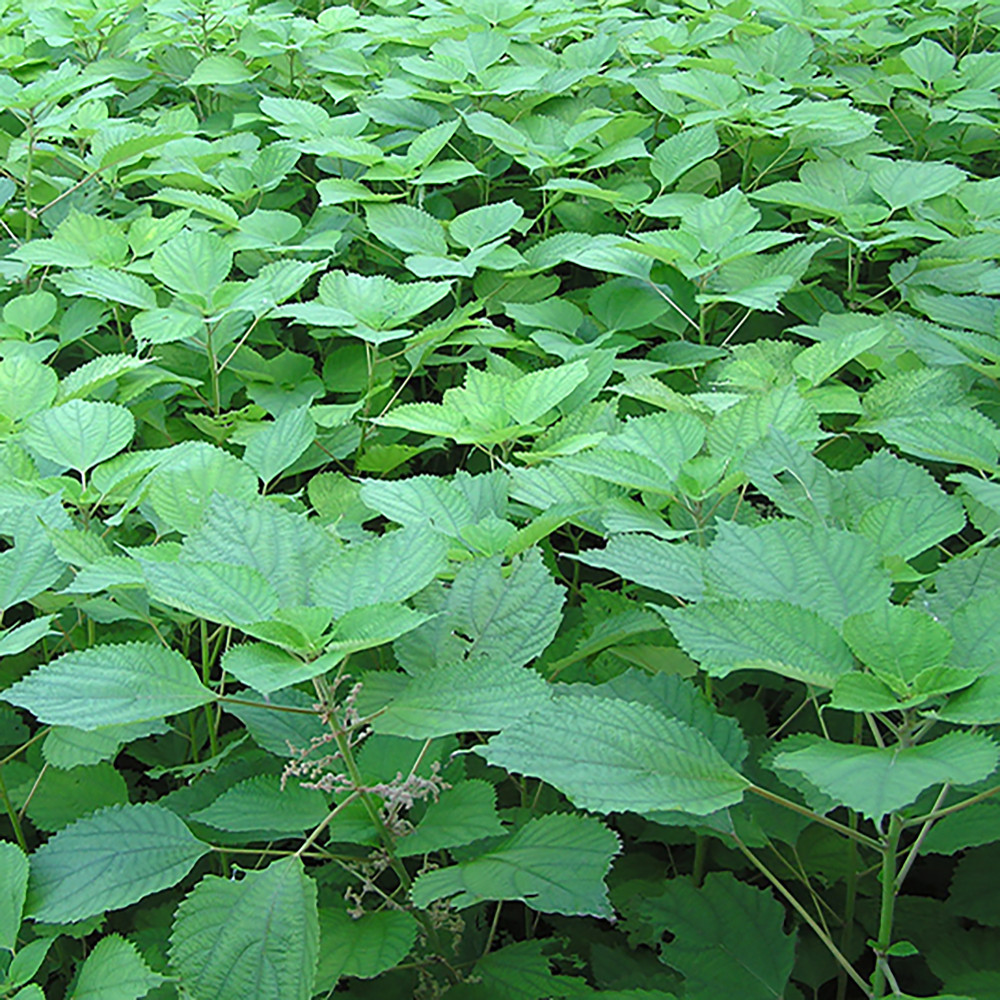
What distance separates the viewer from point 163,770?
1.08 meters

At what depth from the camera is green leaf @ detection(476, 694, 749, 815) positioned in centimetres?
65

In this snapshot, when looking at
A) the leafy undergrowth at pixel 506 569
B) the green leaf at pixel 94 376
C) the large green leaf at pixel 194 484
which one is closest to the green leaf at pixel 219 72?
the leafy undergrowth at pixel 506 569

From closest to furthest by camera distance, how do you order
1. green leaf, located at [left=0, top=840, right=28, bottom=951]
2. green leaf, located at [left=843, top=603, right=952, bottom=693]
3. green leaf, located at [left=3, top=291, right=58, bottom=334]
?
green leaf, located at [left=843, top=603, right=952, bottom=693], green leaf, located at [left=0, top=840, right=28, bottom=951], green leaf, located at [left=3, top=291, right=58, bottom=334]

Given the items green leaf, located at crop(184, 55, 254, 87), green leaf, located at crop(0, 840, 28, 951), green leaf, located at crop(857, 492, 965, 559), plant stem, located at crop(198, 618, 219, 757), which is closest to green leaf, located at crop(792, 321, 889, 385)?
green leaf, located at crop(857, 492, 965, 559)

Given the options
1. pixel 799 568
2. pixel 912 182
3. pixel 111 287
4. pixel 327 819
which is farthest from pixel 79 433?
pixel 912 182

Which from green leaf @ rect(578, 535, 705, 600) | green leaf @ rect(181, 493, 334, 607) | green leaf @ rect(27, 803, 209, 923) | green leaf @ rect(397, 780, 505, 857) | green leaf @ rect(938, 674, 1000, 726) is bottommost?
green leaf @ rect(27, 803, 209, 923)

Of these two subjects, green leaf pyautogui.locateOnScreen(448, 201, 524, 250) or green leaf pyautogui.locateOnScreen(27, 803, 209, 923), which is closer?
green leaf pyautogui.locateOnScreen(27, 803, 209, 923)

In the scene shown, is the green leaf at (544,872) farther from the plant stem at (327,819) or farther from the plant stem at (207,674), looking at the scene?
the plant stem at (207,674)

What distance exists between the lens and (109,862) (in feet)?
2.73

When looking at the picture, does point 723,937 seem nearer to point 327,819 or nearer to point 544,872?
point 544,872

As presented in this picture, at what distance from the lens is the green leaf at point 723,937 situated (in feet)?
2.84

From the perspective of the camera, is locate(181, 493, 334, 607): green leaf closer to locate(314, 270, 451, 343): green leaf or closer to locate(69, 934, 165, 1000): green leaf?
locate(69, 934, 165, 1000): green leaf

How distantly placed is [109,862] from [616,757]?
453 millimetres

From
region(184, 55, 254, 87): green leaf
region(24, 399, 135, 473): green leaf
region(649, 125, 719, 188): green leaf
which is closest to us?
region(24, 399, 135, 473): green leaf
